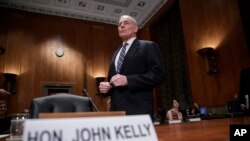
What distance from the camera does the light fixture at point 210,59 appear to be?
4340mm

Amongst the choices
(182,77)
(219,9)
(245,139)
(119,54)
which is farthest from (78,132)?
(182,77)

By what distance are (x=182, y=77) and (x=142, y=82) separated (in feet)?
15.0

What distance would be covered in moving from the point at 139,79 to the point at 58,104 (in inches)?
27.0

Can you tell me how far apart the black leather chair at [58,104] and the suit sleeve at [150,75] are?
0.57 metres

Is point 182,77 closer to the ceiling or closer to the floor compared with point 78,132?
closer to the ceiling

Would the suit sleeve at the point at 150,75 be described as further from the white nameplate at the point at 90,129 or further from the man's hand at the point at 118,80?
the white nameplate at the point at 90,129

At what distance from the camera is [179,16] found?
5.77 m

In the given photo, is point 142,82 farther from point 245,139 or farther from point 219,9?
point 219,9

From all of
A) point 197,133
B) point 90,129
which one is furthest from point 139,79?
point 90,129

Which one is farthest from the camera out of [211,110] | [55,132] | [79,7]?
[79,7]

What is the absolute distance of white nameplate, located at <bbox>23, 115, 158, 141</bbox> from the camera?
317mm

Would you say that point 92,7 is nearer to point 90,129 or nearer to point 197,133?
point 197,133

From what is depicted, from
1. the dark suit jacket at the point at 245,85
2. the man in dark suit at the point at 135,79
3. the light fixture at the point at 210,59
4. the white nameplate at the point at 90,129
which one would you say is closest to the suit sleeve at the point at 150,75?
the man in dark suit at the point at 135,79

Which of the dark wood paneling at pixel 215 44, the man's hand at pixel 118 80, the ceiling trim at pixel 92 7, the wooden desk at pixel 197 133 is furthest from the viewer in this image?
the ceiling trim at pixel 92 7
